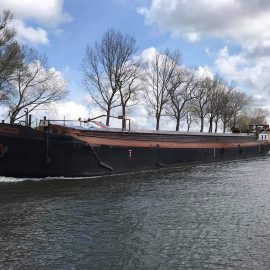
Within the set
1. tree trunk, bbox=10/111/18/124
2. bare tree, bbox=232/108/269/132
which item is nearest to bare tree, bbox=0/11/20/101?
tree trunk, bbox=10/111/18/124

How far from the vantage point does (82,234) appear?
1134 centimetres

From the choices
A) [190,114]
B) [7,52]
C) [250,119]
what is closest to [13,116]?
[7,52]

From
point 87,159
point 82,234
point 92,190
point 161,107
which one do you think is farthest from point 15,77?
point 82,234

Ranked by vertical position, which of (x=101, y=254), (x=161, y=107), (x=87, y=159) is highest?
(x=161, y=107)

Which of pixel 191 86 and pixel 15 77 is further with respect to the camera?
pixel 191 86

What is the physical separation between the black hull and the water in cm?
161

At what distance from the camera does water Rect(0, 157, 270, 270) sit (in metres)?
9.36

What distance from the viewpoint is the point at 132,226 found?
1236 cm

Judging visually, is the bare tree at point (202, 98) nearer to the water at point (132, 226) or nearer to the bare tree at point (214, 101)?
the bare tree at point (214, 101)

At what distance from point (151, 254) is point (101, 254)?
105 centimetres

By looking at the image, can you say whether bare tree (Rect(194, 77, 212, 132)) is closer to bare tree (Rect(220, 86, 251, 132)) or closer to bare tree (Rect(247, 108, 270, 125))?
bare tree (Rect(220, 86, 251, 132))

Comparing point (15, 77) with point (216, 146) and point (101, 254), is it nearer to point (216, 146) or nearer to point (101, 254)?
point (216, 146)

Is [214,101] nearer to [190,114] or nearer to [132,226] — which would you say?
[190,114]

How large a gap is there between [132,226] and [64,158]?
38.6ft
